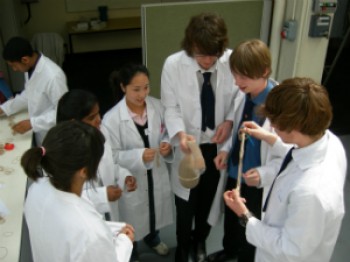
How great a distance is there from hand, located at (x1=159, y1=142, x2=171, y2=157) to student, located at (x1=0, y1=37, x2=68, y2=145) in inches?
28.4

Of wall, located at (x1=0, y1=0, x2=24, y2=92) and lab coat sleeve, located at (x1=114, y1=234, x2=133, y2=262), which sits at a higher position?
wall, located at (x1=0, y1=0, x2=24, y2=92)

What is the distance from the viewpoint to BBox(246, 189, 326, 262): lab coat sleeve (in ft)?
3.58

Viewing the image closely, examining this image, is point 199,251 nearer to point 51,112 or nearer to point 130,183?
point 130,183

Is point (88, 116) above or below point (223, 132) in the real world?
above

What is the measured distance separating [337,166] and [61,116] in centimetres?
116

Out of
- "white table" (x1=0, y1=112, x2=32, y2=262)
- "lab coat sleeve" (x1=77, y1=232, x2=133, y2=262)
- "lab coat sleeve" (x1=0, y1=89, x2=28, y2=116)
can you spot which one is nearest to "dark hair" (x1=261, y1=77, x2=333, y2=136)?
"lab coat sleeve" (x1=77, y1=232, x2=133, y2=262)

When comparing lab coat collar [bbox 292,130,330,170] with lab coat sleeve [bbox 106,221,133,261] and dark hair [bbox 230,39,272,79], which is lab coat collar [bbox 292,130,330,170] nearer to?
dark hair [bbox 230,39,272,79]

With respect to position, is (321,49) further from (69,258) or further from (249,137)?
(69,258)

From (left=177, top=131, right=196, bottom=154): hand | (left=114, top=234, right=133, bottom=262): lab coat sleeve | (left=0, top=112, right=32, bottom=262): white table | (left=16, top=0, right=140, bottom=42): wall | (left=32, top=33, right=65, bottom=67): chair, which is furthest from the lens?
→ (left=16, top=0, right=140, bottom=42): wall

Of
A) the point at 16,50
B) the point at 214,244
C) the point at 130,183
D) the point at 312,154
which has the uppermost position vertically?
the point at 16,50

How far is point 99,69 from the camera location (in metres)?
5.75

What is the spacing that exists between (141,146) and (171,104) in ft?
0.95

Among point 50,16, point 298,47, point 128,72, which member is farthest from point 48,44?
point 128,72

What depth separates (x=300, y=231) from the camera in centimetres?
112
